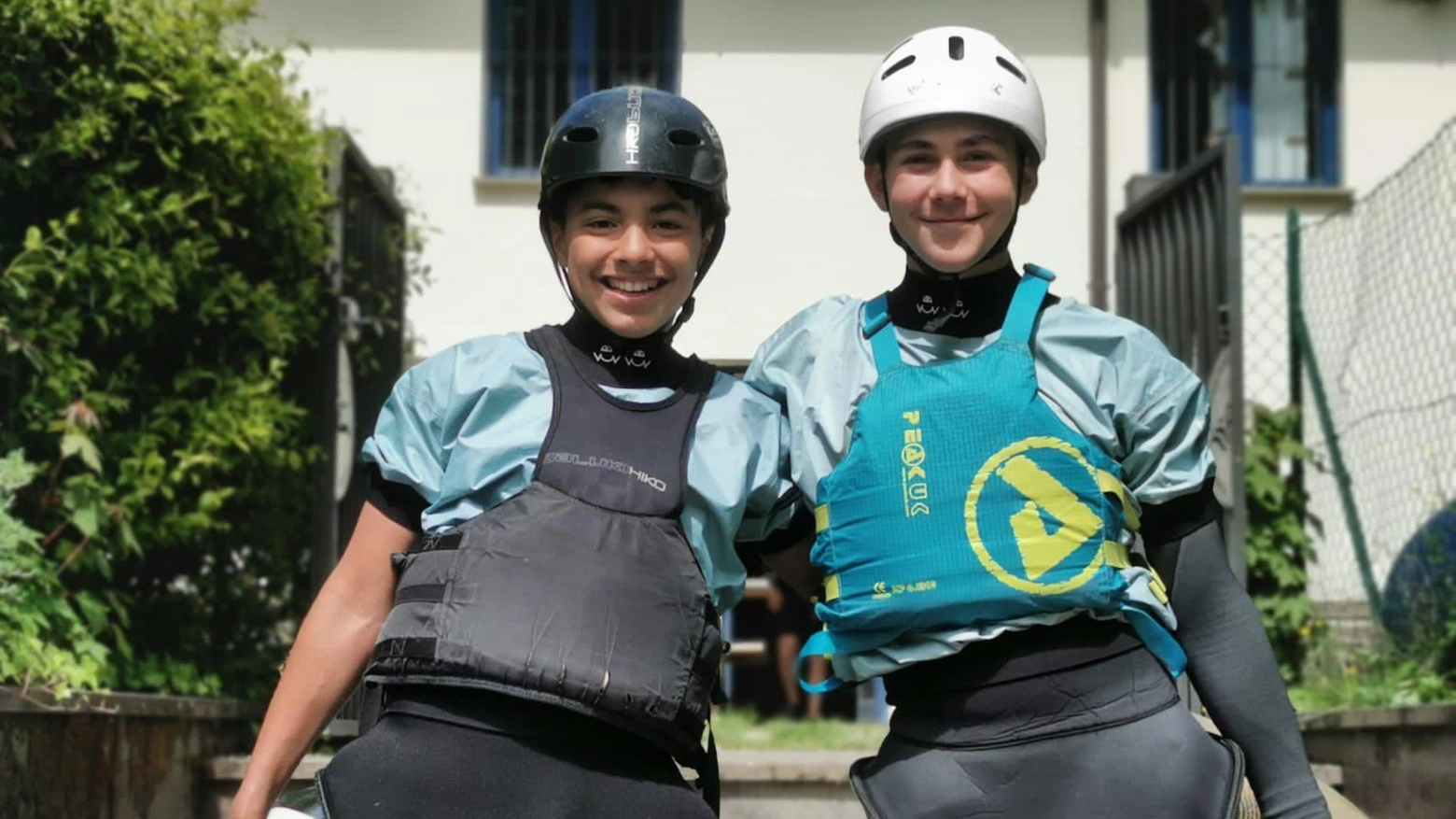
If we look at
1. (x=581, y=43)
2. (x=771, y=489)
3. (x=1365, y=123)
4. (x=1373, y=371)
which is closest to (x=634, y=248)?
(x=771, y=489)

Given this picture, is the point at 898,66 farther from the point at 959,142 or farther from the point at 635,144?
the point at 635,144

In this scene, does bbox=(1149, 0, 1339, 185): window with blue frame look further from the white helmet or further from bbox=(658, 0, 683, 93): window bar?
the white helmet

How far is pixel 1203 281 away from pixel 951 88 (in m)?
4.15

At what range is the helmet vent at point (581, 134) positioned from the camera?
2988 mm

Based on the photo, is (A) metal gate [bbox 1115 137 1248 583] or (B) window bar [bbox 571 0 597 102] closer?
(A) metal gate [bbox 1115 137 1248 583]

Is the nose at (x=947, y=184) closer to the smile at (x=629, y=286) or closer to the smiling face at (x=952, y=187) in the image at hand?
the smiling face at (x=952, y=187)

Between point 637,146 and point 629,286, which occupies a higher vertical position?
point 637,146

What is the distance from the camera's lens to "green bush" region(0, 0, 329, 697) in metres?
4.71

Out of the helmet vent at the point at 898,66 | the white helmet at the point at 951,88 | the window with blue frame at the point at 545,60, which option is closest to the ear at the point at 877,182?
the white helmet at the point at 951,88

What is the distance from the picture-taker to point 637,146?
295 cm

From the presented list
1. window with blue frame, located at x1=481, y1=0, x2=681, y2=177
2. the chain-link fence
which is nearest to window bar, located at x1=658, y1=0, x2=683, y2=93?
window with blue frame, located at x1=481, y1=0, x2=681, y2=177

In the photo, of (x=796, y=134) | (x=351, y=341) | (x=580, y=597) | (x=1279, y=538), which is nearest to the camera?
(x=580, y=597)

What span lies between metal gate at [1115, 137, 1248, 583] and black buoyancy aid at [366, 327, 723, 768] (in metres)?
3.54

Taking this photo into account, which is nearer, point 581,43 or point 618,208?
point 618,208
